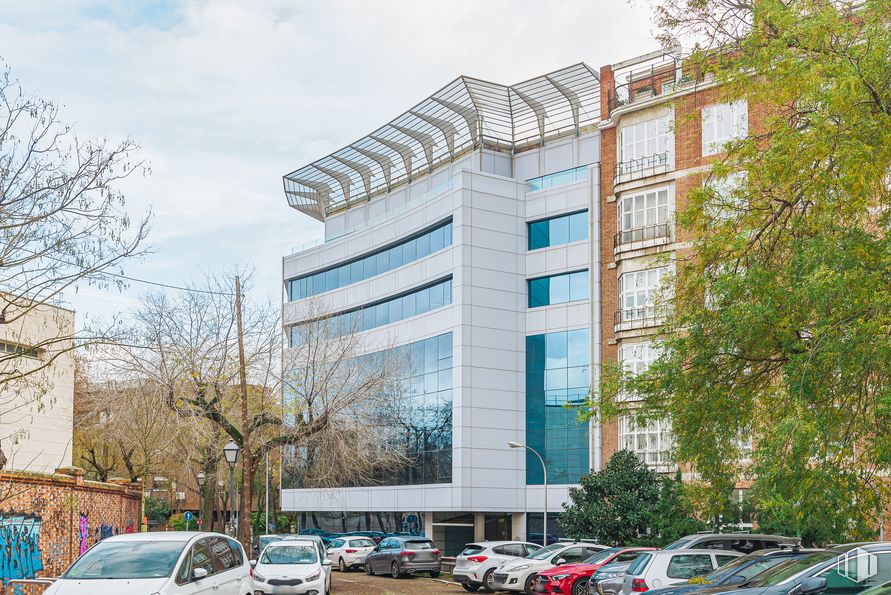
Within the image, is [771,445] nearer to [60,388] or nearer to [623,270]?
[623,270]

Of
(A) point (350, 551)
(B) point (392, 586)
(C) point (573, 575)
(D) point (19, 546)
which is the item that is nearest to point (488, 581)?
(B) point (392, 586)

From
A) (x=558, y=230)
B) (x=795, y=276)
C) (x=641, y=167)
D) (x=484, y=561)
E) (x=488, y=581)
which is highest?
(x=641, y=167)

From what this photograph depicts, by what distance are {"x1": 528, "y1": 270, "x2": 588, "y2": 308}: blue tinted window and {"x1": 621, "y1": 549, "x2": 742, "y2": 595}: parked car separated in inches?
1108

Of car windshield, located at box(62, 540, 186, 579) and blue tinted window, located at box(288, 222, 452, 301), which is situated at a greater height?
blue tinted window, located at box(288, 222, 452, 301)

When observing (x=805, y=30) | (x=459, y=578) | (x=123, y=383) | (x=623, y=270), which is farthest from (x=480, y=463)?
(x=805, y=30)

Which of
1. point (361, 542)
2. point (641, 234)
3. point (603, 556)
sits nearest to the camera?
point (603, 556)

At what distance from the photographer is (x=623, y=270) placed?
1741 inches

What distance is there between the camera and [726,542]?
20.2m

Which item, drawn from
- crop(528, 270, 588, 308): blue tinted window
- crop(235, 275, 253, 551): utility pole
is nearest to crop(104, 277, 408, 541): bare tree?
crop(235, 275, 253, 551): utility pole

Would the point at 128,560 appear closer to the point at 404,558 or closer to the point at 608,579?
the point at 608,579

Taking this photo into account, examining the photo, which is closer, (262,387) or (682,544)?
(682,544)

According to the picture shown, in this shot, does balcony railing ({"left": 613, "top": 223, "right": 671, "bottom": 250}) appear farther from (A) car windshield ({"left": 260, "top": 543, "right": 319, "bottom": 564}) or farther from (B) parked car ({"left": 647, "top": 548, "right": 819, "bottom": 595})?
(B) parked car ({"left": 647, "top": 548, "right": 819, "bottom": 595})

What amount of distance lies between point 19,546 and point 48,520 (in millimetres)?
1465

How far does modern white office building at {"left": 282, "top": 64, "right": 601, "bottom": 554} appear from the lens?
47.8m
